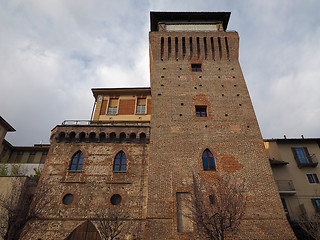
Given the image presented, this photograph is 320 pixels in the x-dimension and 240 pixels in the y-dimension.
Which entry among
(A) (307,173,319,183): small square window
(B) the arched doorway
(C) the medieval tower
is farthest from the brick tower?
(A) (307,173,319,183): small square window

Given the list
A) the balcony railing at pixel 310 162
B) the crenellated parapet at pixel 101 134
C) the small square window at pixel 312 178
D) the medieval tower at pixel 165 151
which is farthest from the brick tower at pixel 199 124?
the small square window at pixel 312 178

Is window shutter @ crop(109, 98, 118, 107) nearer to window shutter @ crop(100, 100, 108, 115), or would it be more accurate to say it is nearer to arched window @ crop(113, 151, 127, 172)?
window shutter @ crop(100, 100, 108, 115)

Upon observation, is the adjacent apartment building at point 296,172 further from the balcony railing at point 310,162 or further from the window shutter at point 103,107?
the window shutter at point 103,107

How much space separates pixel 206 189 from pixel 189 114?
601 cm

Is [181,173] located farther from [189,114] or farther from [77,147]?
[77,147]

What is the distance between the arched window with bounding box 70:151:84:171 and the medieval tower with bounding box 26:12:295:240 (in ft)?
0.23

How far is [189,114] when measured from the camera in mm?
17734

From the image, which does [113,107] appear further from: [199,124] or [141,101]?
[199,124]

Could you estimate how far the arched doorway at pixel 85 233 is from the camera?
13.3 meters

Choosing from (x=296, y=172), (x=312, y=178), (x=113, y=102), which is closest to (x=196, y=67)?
(x=113, y=102)

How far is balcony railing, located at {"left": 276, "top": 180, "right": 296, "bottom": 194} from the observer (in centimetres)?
1728

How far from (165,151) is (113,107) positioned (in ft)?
25.6

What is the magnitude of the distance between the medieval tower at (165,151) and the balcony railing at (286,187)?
3979 millimetres

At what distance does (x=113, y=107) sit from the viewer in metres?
21.0
